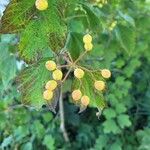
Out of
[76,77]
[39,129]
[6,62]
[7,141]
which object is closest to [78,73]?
[76,77]

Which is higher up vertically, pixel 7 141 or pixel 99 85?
pixel 99 85

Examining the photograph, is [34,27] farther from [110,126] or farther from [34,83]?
[110,126]

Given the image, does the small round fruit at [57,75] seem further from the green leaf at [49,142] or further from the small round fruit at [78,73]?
the green leaf at [49,142]

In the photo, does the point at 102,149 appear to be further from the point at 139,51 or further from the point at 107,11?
the point at 107,11

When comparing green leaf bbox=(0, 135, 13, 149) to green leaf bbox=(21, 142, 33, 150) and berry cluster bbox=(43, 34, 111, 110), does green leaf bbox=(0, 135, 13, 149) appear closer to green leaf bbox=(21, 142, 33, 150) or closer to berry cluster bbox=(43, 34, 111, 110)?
green leaf bbox=(21, 142, 33, 150)

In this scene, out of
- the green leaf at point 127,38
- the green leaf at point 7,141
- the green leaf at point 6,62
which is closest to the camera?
the green leaf at point 6,62

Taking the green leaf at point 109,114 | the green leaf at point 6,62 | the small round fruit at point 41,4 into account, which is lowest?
the green leaf at point 109,114

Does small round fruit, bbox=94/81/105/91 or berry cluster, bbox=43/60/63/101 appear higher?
berry cluster, bbox=43/60/63/101

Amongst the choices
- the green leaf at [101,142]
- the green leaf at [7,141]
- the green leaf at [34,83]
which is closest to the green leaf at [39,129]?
the green leaf at [7,141]

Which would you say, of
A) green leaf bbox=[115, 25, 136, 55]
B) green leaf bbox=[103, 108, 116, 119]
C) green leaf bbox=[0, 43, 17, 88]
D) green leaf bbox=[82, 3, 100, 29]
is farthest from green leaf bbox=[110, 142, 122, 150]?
green leaf bbox=[82, 3, 100, 29]
